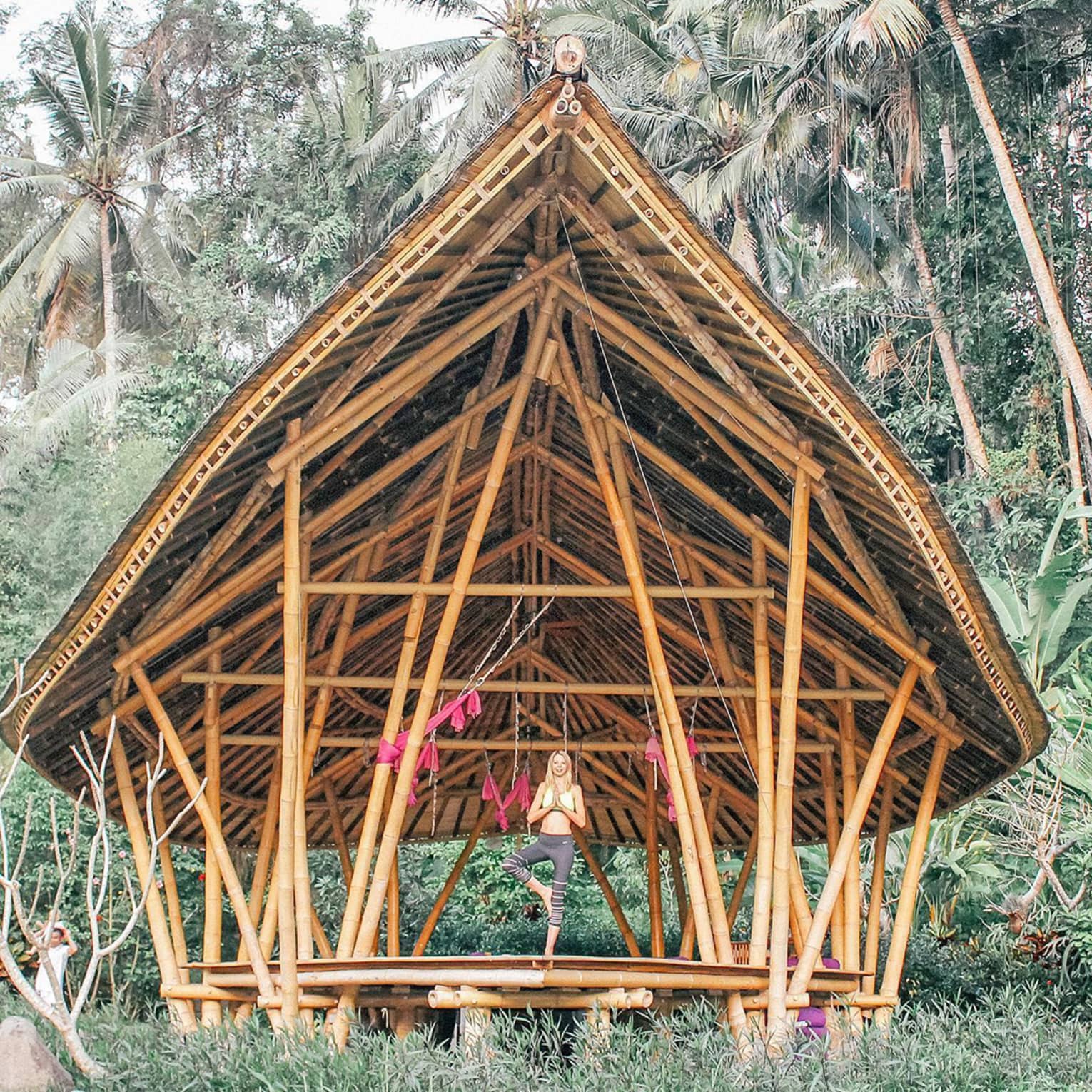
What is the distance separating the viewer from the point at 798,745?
1226cm

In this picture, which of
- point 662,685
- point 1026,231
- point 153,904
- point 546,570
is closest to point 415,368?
point 662,685

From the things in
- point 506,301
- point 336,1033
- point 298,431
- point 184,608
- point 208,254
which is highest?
point 208,254

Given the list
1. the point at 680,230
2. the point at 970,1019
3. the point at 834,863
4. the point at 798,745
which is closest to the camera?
the point at 680,230

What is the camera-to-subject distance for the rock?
24.4 ft

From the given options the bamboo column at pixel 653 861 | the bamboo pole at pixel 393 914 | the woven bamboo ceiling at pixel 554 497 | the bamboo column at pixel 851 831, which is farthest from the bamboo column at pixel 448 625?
the bamboo column at pixel 653 861

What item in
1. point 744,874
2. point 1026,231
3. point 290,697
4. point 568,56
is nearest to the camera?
point 568,56

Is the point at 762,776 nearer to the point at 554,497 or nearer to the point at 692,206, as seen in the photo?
the point at 554,497

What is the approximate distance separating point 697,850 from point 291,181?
20011mm

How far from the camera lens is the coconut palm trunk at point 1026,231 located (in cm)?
1862

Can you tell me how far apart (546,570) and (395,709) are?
4495mm

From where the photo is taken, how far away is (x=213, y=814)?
10250 mm

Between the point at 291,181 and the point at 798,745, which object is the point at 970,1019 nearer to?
the point at 798,745

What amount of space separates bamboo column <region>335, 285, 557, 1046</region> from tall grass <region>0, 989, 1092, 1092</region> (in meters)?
1.00

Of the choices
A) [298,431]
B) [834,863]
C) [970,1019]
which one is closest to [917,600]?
[834,863]
